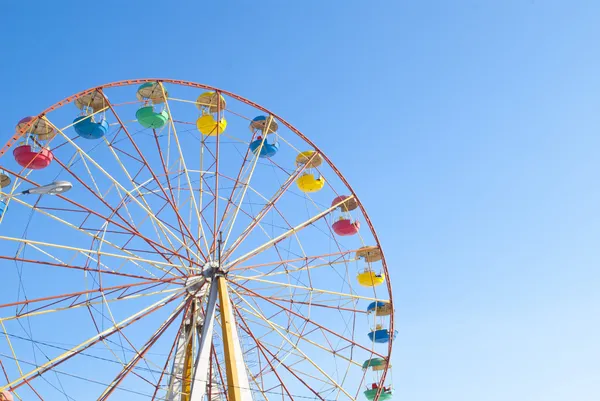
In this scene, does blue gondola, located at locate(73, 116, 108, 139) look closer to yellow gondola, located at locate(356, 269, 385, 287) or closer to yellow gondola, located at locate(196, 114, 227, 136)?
yellow gondola, located at locate(196, 114, 227, 136)

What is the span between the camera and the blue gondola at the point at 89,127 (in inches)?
578

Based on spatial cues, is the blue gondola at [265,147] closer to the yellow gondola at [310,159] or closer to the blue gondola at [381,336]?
the yellow gondola at [310,159]

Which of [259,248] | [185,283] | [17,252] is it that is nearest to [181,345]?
[185,283]

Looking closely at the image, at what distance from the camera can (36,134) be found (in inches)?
562

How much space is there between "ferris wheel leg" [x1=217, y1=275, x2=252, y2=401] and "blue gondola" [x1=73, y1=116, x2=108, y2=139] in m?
5.22

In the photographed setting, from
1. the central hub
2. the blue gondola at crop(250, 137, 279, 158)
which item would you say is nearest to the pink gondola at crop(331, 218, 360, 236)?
the blue gondola at crop(250, 137, 279, 158)

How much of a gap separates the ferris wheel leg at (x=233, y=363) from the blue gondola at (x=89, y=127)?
522cm

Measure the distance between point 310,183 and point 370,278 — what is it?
345 centimetres

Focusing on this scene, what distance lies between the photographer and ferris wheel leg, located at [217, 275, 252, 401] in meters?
11.6

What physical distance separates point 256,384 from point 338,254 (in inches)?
172

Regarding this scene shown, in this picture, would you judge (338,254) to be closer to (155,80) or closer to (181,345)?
(181,345)

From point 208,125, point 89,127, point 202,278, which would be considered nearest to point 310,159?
point 208,125

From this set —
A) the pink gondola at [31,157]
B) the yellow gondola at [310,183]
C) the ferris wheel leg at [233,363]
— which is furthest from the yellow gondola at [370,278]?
the pink gondola at [31,157]

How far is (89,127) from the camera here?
48.2 ft
